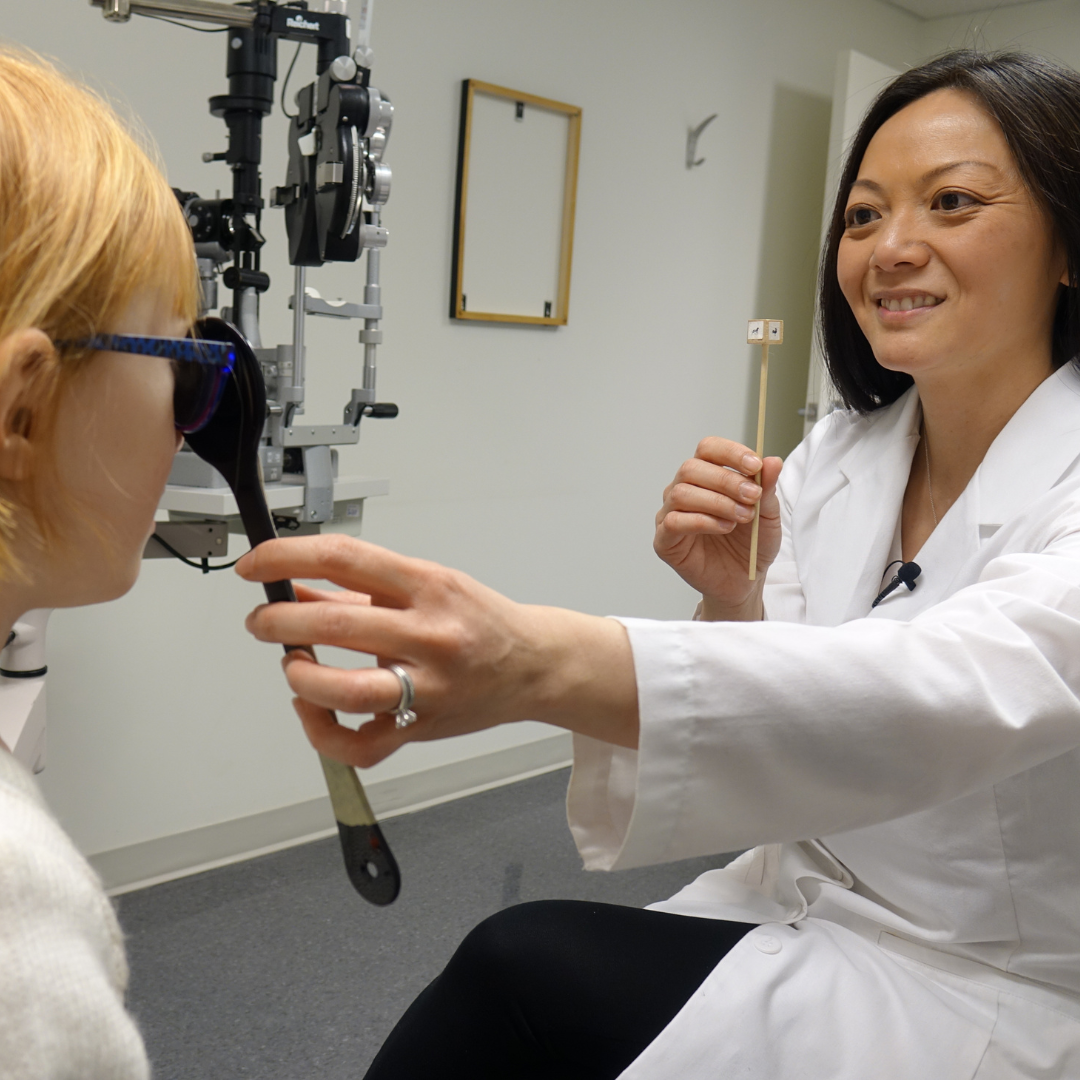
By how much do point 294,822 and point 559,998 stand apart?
177 centimetres

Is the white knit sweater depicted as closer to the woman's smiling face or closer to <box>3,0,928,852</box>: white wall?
the woman's smiling face

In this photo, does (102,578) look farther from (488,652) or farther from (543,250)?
(543,250)

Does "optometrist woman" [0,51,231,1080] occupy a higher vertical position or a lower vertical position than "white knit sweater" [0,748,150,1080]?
higher

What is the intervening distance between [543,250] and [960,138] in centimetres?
186

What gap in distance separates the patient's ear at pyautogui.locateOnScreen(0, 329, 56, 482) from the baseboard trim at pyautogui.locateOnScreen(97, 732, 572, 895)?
184cm

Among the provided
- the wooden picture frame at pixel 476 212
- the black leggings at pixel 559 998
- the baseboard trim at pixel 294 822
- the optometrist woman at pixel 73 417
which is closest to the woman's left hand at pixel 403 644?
the optometrist woman at pixel 73 417

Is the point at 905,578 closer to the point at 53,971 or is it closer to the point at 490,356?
the point at 53,971

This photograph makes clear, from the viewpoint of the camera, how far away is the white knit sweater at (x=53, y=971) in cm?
52

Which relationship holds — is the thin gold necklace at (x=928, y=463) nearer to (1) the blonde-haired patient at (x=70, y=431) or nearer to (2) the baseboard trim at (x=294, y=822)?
(1) the blonde-haired patient at (x=70, y=431)

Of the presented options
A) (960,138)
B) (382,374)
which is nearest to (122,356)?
(960,138)

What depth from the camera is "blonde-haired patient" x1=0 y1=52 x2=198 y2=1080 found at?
0.54m

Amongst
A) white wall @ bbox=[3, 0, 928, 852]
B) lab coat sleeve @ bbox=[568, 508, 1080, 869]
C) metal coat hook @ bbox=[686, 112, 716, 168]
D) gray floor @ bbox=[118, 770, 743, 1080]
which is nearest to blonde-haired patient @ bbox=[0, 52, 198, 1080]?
lab coat sleeve @ bbox=[568, 508, 1080, 869]

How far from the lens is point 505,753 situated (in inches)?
119

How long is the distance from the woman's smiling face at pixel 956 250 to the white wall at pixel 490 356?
152 cm
